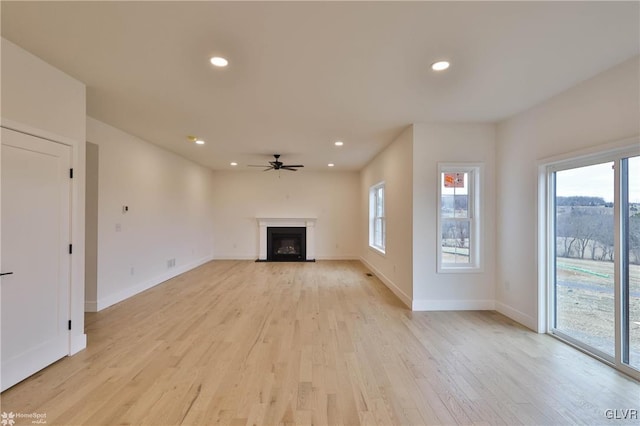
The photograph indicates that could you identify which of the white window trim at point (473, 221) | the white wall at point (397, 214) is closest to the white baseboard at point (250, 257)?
the white wall at point (397, 214)

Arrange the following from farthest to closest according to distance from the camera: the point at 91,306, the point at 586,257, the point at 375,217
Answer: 1. the point at 375,217
2. the point at 91,306
3. the point at 586,257

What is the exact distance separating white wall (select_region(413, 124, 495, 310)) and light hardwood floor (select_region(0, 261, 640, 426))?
0.26 meters

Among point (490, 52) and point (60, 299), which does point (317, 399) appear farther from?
point (490, 52)

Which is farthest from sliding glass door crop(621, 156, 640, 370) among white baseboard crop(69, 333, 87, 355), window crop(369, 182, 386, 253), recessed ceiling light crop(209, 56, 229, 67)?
white baseboard crop(69, 333, 87, 355)

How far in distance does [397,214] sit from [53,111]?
4.47 meters

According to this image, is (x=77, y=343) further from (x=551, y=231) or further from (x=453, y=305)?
(x=551, y=231)

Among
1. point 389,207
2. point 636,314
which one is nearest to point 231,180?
point 389,207

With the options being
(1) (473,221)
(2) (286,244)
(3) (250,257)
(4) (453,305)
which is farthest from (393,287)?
(3) (250,257)

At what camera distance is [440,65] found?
96.4 inches

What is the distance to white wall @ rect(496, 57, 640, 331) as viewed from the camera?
2434 mm

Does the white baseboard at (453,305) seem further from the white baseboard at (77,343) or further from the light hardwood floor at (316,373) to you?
the white baseboard at (77,343)

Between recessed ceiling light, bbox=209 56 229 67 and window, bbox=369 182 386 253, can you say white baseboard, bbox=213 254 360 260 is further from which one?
recessed ceiling light, bbox=209 56 229 67

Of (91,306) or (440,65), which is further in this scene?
(91,306)

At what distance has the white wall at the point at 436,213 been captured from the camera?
4.00 meters
